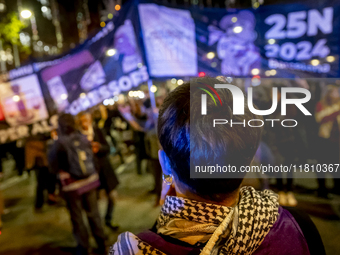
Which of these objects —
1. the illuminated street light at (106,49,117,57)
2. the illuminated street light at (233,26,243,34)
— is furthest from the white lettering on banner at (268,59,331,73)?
the illuminated street light at (106,49,117,57)

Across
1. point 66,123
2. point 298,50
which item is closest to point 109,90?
point 66,123

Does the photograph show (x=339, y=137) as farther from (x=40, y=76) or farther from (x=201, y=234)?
(x=40, y=76)

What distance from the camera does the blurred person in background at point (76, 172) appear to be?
3070mm

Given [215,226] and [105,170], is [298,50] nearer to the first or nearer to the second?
[215,226]

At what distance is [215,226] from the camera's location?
31.7 inches

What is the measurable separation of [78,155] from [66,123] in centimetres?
47

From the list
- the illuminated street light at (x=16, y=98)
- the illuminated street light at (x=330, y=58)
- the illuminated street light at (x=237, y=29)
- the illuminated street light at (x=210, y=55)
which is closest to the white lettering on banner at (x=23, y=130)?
the illuminated street light at (x=16, y=98)

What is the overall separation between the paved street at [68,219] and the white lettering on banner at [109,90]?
2.30 m

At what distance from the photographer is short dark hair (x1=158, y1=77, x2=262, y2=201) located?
800 mm

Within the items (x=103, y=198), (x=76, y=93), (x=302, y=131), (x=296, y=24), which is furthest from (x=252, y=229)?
(x=103, y=198)

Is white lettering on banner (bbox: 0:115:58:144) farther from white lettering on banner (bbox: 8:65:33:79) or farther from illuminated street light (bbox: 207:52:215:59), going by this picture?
illuminated street light (bbox: 207:52:215:59)

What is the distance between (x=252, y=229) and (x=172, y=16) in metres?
2.78

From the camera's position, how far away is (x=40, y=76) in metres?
3.12

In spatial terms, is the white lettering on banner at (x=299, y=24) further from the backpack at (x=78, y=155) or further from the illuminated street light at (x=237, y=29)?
the backpack at (x=78, y=155)
